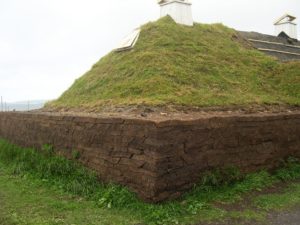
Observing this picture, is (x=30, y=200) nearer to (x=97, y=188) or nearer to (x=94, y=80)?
(x=97, y=188)

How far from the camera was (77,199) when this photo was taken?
5.98 meters

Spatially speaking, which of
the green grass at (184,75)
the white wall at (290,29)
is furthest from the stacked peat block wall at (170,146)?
the white wall at (290,29)

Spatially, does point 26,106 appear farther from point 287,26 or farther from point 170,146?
point 170,146

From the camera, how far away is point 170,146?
544 cm

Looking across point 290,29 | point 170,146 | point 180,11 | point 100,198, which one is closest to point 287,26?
point 290,29

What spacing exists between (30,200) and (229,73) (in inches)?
220

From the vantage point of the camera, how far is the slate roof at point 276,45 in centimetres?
1248

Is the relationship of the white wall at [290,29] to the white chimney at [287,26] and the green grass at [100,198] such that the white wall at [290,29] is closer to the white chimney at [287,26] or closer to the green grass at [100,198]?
the white chimney at [287,26]

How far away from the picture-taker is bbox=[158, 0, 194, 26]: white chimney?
1154cm

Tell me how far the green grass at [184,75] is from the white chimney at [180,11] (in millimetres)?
330

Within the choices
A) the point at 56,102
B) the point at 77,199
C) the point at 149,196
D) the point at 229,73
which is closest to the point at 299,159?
the point at 229,73

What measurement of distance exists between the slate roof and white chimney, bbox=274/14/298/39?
2.64 feet

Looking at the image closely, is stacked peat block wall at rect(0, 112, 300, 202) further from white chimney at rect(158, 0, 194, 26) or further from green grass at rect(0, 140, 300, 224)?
white chimney at rect(158, 0, 194, 26)

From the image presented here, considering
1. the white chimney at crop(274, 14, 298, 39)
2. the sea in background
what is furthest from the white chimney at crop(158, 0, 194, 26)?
the white chimney at crop(274, 14, 298, 39)
